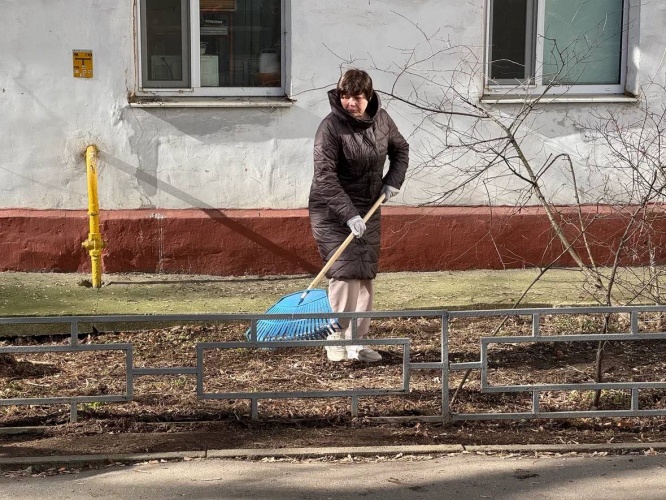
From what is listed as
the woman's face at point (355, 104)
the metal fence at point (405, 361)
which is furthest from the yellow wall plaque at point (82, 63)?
the metal fence at point (405, 361)


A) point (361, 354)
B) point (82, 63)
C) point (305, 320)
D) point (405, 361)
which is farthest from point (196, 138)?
point (405, 361)

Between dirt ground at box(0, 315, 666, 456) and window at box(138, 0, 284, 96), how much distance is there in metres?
2.46

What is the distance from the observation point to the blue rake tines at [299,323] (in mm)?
6547

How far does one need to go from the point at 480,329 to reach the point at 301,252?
2017mm

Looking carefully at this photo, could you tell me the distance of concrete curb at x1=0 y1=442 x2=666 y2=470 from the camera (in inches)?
200

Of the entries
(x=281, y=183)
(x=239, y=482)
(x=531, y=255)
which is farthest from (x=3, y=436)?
(x=531, y=255)

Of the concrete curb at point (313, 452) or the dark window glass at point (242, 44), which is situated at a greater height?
the dark window glass at point (242, 44)

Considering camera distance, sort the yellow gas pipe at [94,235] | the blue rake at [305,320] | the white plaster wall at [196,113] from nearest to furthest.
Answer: the blue rake at [305,320] < the yellow gas pipe at [94,235] < the white plaster wall at [196,113]

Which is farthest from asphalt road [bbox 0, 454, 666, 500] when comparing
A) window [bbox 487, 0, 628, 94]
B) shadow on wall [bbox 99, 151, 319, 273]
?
window [bbox 487, 0, 628, 94]

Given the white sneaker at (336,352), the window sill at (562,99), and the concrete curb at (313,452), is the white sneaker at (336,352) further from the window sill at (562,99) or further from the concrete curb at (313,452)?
the window sill at (562,99)

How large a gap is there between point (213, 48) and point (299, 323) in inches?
136

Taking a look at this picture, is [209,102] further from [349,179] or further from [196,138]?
[349,179]

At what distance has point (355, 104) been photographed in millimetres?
6480

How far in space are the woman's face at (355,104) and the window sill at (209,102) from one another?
271cm
